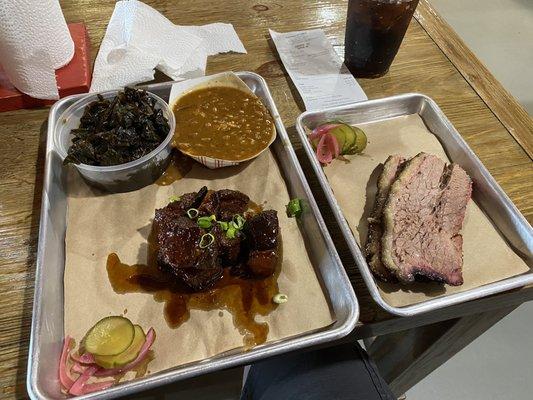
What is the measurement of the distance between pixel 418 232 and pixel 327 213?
1.17 feet

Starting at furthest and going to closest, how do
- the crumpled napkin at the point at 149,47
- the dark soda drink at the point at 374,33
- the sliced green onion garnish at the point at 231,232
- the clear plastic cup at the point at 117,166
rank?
the crumpled napkin at the point at 149,47, the dark soda drink at the point at 374,33, the clear plastic cup at the point at 117,166, the sliced green onion garnish at the point at 231,232

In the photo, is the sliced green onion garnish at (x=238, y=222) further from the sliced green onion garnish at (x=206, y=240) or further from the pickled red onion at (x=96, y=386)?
the pickled red onion at (x=96, y=386)

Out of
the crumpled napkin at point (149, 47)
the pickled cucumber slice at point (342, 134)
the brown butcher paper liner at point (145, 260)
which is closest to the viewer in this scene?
the brown butcher paper liner at point (145, 260)

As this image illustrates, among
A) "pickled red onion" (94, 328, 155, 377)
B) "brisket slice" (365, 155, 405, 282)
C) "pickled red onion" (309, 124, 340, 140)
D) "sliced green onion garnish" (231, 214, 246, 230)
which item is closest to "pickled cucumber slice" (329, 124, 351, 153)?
"pickled red onion" (309, 124, 340, 140)

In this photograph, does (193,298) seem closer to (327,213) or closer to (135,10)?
(327,213)

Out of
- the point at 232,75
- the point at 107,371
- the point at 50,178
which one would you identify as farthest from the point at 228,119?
the point at 107,371

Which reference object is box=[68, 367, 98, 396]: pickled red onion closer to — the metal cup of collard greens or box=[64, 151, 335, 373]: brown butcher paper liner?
box=[64, 151, 335, 373]: brown butcher paper liner

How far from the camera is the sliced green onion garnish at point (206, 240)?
150 cm

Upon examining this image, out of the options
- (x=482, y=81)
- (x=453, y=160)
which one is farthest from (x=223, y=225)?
(x=482, y=81)

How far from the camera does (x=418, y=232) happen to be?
1.60 m

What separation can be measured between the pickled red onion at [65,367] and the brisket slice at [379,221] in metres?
1.04

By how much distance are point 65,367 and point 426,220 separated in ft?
4.42

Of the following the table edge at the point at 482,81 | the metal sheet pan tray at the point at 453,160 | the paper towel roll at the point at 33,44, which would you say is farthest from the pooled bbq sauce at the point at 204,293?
the table edge at the point at 482,81

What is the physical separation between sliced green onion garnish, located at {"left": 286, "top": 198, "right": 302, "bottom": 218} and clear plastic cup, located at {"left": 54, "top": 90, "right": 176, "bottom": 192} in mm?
575
